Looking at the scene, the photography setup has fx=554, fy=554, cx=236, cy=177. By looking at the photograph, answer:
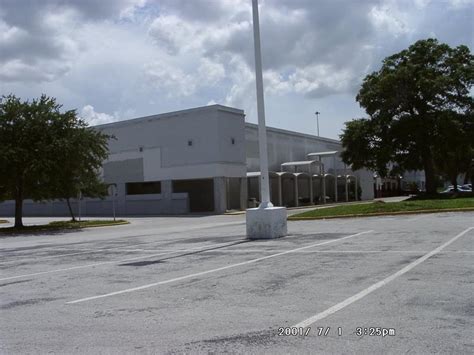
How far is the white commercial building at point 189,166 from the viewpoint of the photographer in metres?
47.3

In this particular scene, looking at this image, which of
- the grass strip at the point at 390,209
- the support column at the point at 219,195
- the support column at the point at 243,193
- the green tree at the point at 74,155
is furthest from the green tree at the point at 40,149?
the support column at the point at 243,193

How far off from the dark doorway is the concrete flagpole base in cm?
3614

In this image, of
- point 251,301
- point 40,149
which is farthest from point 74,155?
point 251,301

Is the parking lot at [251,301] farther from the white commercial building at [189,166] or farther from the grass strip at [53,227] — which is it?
the white commercial building at [189,166]

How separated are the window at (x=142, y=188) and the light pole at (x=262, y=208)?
1441 inches

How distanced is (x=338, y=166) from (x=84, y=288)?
197 feet

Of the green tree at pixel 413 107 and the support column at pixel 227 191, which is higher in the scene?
the green tree at pixel 413 107

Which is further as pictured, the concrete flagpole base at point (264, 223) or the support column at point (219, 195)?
the support column at point (219, 195)

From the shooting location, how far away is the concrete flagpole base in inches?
659

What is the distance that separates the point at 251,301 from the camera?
7727 millimetres

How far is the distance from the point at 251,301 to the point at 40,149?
936 inches
